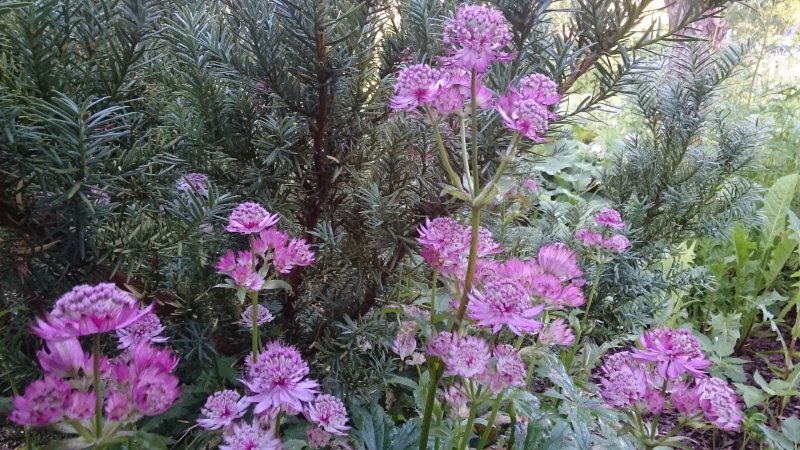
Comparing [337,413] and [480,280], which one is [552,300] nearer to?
[480,280]

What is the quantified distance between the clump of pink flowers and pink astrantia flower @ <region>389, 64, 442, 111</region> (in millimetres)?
482

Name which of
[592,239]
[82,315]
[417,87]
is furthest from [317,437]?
[592,239]

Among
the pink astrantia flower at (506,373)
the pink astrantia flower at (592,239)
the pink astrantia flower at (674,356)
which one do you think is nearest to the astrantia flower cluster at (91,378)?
the pink astrantia flower at (506,373)

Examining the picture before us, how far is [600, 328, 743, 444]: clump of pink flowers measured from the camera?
799mm

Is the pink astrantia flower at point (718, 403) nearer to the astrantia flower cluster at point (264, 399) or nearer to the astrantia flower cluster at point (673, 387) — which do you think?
the astrantia flower cluster at point (673, 387)

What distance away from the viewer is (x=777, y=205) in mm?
2652

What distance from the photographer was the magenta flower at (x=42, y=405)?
0.55m

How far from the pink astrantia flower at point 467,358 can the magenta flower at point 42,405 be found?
1.36ft

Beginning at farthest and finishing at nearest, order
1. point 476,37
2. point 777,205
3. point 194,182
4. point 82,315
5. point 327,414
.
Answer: point 777,205 → point 194,182 → point 327,414 → point 476,37 → point 82,315

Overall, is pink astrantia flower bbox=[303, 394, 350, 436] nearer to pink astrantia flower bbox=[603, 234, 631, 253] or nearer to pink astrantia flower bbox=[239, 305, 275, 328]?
pink astrantia flower bbox=[239, 305, 275, 328]

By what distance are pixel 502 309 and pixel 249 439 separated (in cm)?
35

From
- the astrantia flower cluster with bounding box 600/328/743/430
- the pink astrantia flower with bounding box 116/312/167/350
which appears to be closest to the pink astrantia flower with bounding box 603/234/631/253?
the astrantia flower cluster with bounding box 600/328/743/430

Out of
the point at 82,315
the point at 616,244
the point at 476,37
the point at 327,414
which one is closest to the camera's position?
the point at 82,315

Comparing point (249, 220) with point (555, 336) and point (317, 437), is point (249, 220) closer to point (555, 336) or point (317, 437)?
point (317, 437)
